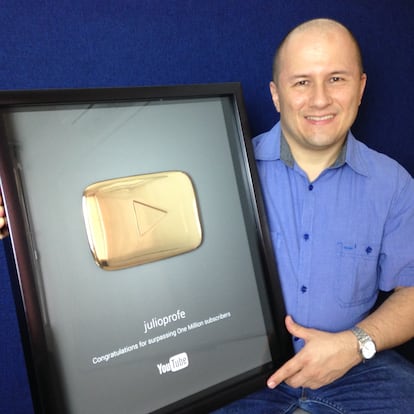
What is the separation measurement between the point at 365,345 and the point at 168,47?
2.99ft

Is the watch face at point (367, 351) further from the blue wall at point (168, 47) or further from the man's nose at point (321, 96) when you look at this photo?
the blue wall at point (168, 47)

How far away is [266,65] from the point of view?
130cm

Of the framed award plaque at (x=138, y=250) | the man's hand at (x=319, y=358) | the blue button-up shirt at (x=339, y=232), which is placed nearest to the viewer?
the framed award plaque at (x=138, y=250)

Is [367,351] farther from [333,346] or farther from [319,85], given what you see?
[319,85]

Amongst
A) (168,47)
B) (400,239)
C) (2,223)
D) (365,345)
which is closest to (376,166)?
(400,239)

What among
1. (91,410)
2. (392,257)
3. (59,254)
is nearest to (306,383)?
(392,257)

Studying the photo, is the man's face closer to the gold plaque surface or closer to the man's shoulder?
the man's shoulder

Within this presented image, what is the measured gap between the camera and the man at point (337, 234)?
3.46 feet

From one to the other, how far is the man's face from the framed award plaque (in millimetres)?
240

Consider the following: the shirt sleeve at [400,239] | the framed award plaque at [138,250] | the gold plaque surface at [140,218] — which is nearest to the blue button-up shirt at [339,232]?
the shirt sleeve at [400,239]

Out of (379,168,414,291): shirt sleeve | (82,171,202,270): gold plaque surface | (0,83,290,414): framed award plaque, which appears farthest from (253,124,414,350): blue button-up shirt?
(82,171,202,270): gold plaque surface

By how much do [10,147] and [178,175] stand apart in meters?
0.32

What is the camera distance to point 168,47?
3.73ft

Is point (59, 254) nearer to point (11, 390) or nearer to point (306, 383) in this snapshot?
point (11, 390)
